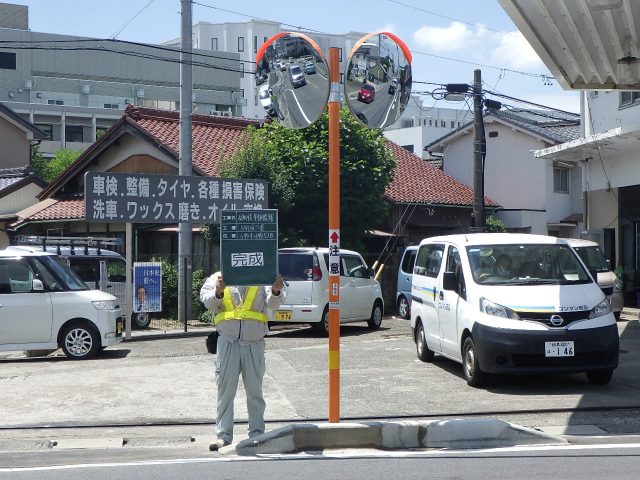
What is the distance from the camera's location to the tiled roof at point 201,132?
27309mm

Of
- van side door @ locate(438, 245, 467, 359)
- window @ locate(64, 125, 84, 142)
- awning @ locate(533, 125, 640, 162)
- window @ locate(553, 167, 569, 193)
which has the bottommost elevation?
van side door @ locate(438, 245, 467, 359)

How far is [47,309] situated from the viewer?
50.8 ft

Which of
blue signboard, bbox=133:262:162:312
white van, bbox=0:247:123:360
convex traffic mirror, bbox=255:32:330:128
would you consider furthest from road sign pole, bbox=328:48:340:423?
blue signboard, bbox=133:262:162:312

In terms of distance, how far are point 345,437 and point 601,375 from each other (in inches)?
184

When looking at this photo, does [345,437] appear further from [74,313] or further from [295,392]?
[74,313]

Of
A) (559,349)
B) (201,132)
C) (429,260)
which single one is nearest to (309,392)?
(559,349)

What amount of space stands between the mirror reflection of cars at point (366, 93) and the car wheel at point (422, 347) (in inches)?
233

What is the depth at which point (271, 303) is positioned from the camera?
8.55 m

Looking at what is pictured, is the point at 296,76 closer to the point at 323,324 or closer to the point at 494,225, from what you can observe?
the point at 323,324

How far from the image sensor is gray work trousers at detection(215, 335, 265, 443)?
8.44 m

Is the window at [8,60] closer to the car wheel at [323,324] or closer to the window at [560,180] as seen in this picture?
the window at [560,180]

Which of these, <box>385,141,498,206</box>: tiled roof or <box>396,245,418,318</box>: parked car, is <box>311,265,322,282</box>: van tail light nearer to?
<box>396,245,418,318</box>: parked car

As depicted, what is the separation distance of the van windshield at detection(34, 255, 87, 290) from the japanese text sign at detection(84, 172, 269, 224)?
316cm

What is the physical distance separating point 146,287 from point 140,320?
122 cm
